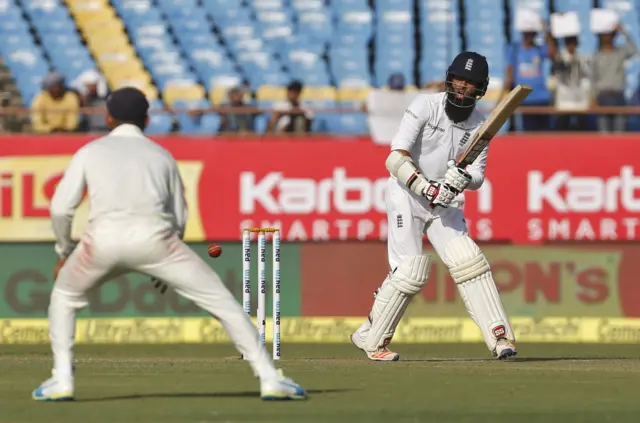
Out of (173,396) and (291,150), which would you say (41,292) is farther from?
(173,396)

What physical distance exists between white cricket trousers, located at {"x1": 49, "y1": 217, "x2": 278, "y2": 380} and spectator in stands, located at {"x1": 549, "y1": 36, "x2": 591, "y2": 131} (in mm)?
10839

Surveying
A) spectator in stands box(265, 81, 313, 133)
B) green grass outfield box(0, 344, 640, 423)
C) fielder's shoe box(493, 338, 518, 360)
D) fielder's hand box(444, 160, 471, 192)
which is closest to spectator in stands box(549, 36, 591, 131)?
spectator in stands box(265, 81, 313, 133)

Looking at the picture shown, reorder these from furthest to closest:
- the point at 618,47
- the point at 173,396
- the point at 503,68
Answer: the point at 503,68, the point at 618,47, the point at 173,396

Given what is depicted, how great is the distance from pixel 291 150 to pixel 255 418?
10621mm

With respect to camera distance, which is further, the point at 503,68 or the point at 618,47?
the point at 503,68

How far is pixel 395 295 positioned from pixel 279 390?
3399 mm

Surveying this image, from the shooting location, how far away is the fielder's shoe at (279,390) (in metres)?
8.51

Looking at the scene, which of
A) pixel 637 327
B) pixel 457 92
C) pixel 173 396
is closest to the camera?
pixel 173 396

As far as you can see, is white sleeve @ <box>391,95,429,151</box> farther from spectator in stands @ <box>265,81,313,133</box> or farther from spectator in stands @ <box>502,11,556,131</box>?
spectator in stands @ <box>502,11,556,131</box>

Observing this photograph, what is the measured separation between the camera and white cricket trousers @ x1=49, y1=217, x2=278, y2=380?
27.3 ft

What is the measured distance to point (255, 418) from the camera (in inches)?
320

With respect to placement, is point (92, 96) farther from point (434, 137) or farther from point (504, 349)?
point (504, 349)

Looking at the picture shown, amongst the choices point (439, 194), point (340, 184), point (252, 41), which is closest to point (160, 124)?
point (340, 184)

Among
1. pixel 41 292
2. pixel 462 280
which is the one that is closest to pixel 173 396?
pixel 462 280
